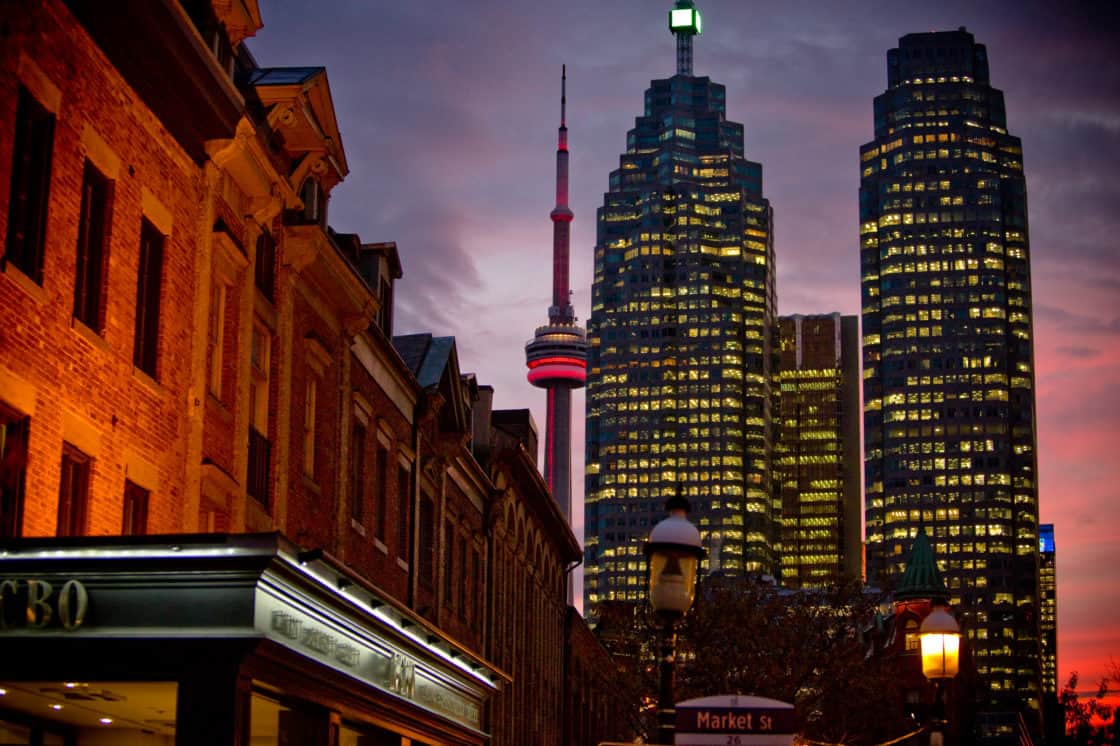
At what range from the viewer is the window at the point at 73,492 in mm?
18688

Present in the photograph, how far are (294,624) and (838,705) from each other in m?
46.3

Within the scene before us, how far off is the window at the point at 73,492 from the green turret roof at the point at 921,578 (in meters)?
149

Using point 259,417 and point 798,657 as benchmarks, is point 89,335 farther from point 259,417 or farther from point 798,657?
point 798,657

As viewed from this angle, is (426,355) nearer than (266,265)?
No

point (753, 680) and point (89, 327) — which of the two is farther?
point (753, 680)

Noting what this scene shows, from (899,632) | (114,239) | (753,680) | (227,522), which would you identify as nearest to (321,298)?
(227,522)

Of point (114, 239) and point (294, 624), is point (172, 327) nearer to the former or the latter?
point (114, 239)

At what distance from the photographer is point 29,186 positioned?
18.2 metres

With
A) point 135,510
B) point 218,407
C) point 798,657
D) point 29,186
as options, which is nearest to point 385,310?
point 218,407

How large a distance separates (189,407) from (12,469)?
201 inches

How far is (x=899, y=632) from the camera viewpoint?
161 m

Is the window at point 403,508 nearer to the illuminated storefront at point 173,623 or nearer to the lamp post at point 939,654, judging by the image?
the lamp post at point 939,654

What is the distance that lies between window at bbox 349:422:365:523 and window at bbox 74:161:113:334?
41.7 feet

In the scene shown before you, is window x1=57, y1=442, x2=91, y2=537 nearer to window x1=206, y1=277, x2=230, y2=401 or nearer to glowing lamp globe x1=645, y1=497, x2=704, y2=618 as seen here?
window x1=206, y1=277, x2=230, y2=401
